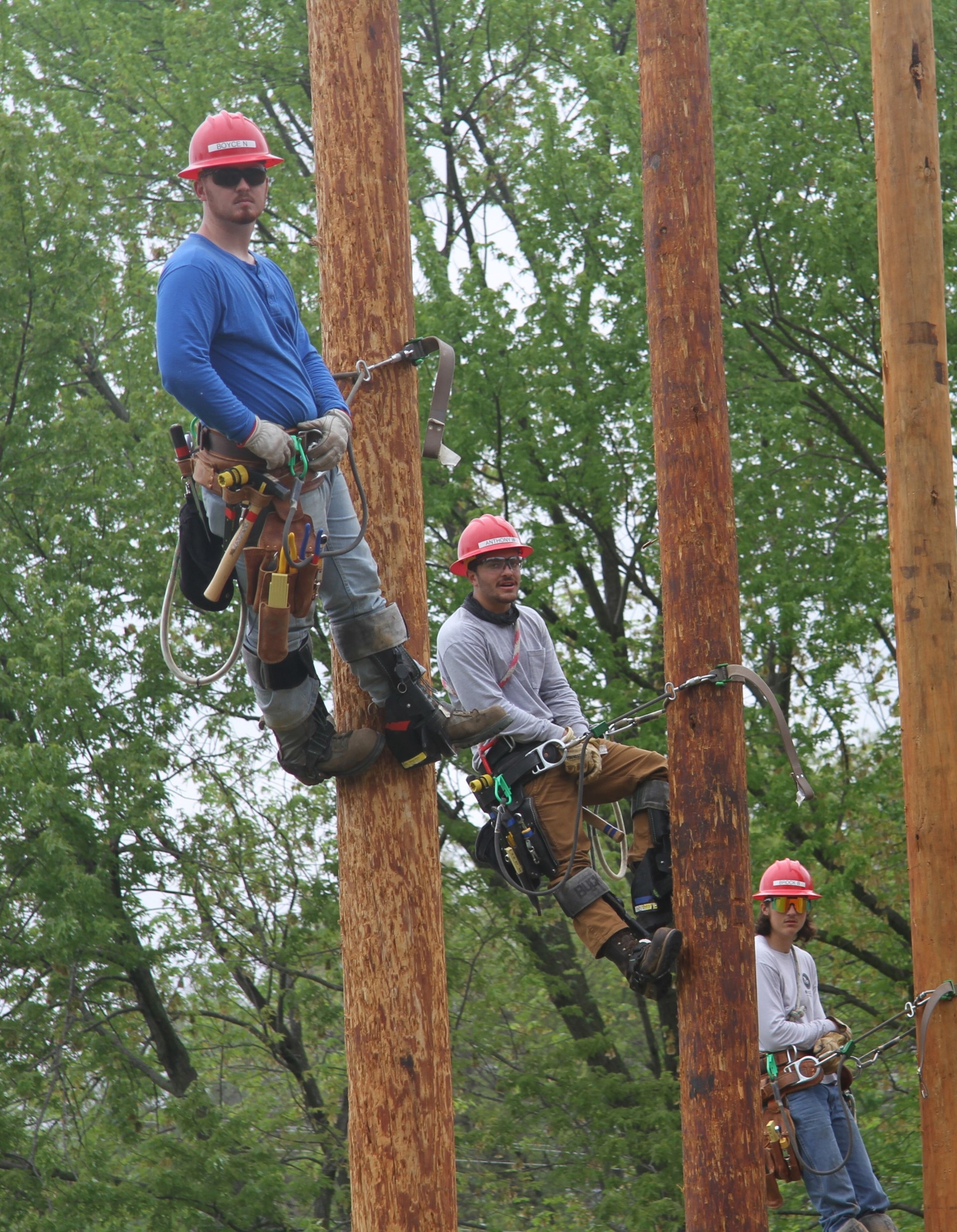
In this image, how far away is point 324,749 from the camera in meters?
4.19

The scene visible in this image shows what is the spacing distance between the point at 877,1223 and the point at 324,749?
3565 millimetres

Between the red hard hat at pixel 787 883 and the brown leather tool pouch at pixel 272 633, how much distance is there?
123 inches

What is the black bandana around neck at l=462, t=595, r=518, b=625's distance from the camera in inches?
215

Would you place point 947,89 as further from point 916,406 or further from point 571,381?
point 916,406

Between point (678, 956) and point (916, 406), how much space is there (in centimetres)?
240

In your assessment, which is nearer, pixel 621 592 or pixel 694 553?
pixel 694 553

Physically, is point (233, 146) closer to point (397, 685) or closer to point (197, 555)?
point (197, 555)

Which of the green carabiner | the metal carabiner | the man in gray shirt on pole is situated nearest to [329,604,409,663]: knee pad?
the green carabiner

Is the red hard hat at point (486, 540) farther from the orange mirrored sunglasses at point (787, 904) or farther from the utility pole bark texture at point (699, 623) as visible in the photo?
the orange mirrored sunglasses at point (787, 904)

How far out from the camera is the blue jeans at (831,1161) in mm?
6230

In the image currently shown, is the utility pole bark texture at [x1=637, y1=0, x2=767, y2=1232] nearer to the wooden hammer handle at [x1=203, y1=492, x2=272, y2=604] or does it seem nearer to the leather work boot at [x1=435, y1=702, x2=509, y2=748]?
the leather work boot at [x1=435, y1=702, x2=509, y2=748]

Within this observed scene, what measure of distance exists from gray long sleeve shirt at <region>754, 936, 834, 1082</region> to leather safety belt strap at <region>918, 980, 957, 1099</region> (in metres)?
0.70

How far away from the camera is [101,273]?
1317 cm

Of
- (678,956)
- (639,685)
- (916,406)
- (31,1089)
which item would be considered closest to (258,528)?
(678,956)
